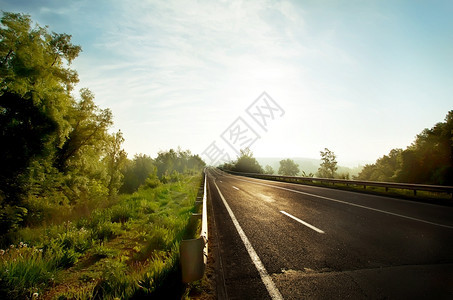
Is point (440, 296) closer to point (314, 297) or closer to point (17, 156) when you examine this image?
point (314, 297)

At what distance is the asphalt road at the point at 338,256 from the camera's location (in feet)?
8.25

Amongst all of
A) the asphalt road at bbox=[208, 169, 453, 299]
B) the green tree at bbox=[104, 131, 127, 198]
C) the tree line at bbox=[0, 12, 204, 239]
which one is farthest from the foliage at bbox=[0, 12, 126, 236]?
the green tree at bbox=[104, 131, 127, 198]

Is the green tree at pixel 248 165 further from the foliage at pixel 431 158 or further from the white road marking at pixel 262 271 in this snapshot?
the white road marking at pixel 262 271

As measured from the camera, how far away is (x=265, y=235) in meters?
4.83

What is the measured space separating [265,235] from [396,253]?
2.53m

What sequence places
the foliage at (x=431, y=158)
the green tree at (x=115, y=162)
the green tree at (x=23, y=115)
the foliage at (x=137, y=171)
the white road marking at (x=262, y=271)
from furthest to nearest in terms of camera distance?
the foliage at (x=137, y=171) < the green tree at (x=115, y=162) < the foliage at (x=431, y=158) < the green tree at (x=23, y=115) < the white road marking at (x=262, y=271)

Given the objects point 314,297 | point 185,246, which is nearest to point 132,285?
point 185,246

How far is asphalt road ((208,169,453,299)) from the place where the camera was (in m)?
2.52

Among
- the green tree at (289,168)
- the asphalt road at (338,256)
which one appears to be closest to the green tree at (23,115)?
the asphalt road at (338,256)

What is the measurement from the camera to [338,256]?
3.50 meters

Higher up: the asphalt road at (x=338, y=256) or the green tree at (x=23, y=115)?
the green tree at (x=23, y=115)

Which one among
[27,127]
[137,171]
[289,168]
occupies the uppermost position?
[27,127]

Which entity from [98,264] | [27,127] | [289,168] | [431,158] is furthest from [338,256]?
[289,168]

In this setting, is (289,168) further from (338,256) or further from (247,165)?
(338,256)
